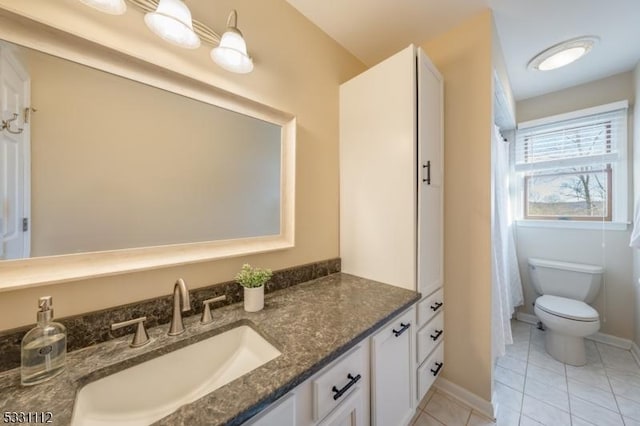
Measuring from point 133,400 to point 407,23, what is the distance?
2188mm

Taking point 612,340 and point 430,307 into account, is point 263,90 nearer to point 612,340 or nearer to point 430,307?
point 430,307

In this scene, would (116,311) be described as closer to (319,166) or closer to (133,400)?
(133,400)

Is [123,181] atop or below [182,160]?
below

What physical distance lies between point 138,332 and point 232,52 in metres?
1.10

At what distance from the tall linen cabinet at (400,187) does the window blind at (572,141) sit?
1.72m

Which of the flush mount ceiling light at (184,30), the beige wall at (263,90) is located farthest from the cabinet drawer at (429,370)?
the flush mount ceiling light at (184,30)

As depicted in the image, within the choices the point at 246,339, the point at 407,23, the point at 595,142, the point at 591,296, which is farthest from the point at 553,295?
the point at 246,339

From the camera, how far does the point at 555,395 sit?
58.2 inches

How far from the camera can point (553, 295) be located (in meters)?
2.09

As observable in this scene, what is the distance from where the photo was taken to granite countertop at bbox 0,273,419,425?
484mm

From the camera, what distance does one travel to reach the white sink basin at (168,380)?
23.2 inches

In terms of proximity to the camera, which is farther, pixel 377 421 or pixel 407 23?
pixel 407 23

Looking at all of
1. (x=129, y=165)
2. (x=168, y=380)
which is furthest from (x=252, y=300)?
(x=129, y=165)

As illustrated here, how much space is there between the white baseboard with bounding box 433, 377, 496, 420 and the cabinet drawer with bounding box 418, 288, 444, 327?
0.51m
